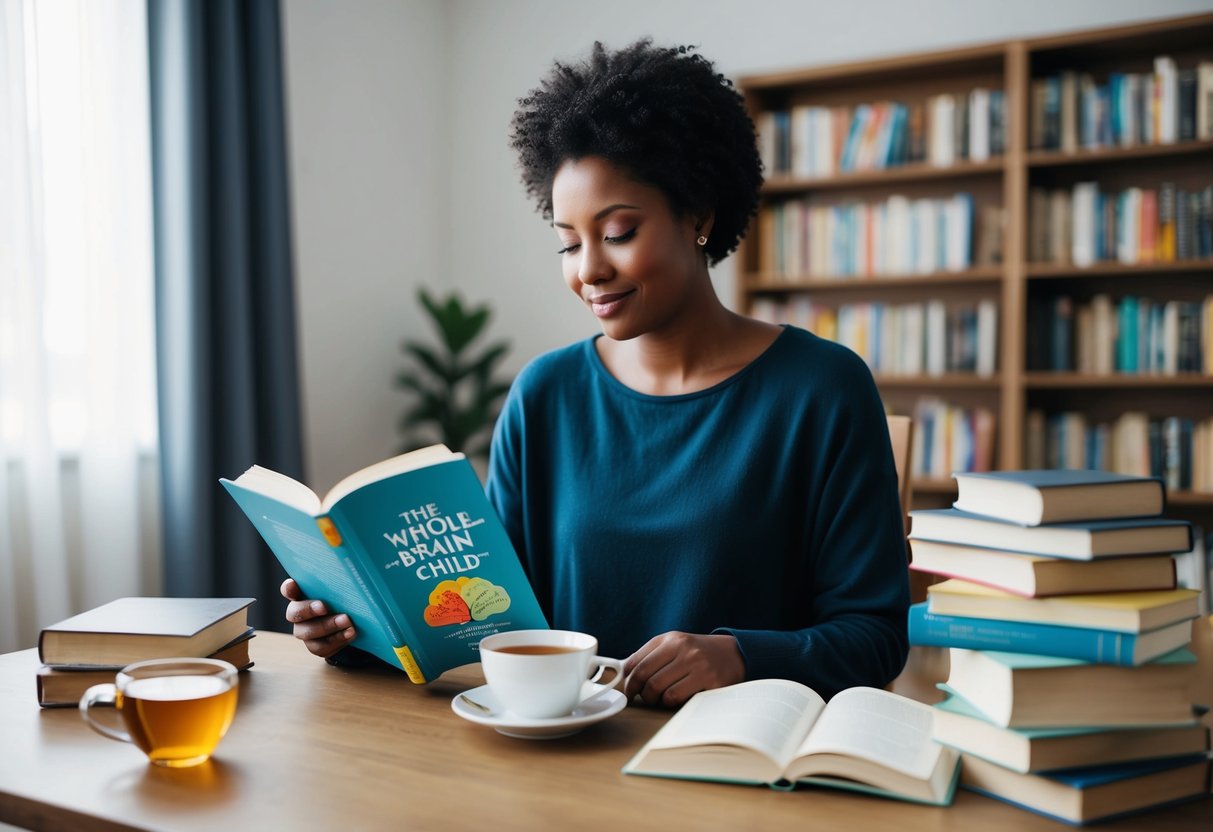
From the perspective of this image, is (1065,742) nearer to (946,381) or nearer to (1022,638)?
(1022,638)

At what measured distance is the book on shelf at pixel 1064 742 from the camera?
73 centimetres

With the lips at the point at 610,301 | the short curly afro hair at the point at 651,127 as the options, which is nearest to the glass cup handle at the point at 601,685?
the lips at the point at 610,301

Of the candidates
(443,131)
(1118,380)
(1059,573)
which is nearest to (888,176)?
(1118,380)

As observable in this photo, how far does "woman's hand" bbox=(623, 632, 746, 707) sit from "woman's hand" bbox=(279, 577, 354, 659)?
305 millimetres

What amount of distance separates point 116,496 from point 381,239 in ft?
4.84

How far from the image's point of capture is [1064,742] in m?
0.74

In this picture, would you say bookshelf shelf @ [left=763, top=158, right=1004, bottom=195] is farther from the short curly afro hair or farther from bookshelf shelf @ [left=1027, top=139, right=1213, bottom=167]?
the short curly afro hair

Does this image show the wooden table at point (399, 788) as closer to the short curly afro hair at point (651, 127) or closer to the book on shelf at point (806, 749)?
the book on shelf at point (806, 749)

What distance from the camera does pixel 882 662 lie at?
1.14 meters

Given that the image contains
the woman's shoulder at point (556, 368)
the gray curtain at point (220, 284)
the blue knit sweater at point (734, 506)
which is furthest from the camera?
the gray curtain at point (220, 284)

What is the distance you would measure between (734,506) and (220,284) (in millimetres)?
2112

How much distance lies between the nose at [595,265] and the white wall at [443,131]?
2421 mm

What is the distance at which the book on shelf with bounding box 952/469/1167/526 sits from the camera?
2.47 feet

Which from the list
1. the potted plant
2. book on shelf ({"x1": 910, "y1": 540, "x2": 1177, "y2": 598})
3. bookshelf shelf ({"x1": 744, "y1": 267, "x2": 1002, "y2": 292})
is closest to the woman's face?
book on shelf ({"x1": 910, "y1": 540, "x2": 1177, "y2": 598})
